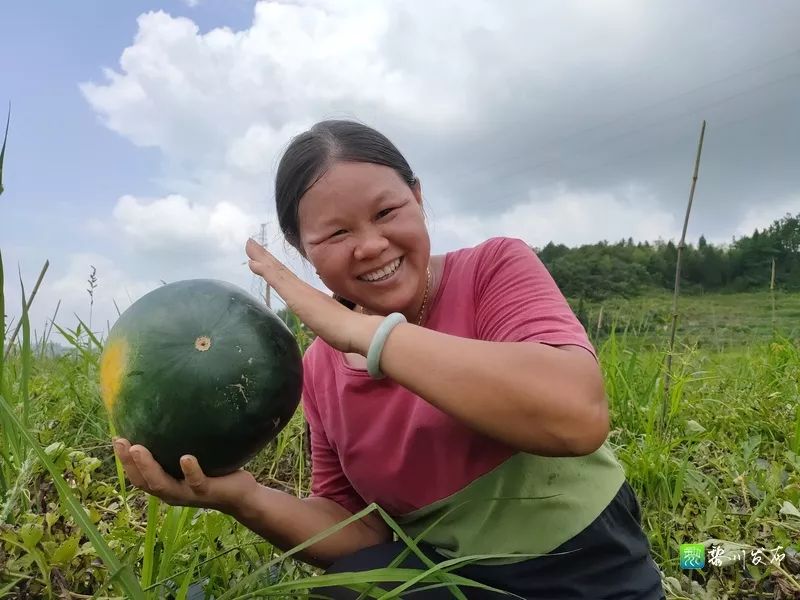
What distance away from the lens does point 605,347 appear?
434cm

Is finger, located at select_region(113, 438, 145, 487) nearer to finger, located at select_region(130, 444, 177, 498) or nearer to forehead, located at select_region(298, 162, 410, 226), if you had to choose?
finger, located at select_region(130, 444, 177, 498)

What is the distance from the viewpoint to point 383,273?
1.84m

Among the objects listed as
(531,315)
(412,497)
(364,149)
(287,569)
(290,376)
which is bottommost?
(287,569)

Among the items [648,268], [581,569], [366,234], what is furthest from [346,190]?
[648,268]

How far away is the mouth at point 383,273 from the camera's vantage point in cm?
183

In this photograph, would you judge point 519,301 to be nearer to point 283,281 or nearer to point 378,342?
point 378,342

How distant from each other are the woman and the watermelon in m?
0.07

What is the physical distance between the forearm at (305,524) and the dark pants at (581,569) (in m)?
0.11

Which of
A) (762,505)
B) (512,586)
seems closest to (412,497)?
(512,586)

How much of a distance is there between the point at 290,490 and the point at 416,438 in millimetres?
1504

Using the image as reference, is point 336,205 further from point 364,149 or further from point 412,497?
point 412,497

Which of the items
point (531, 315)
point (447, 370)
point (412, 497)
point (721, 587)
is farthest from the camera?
point (721, 587)

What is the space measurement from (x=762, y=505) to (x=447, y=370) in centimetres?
196

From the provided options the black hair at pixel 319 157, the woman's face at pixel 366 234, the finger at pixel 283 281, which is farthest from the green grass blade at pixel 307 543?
the black hair at pixel 319 157
